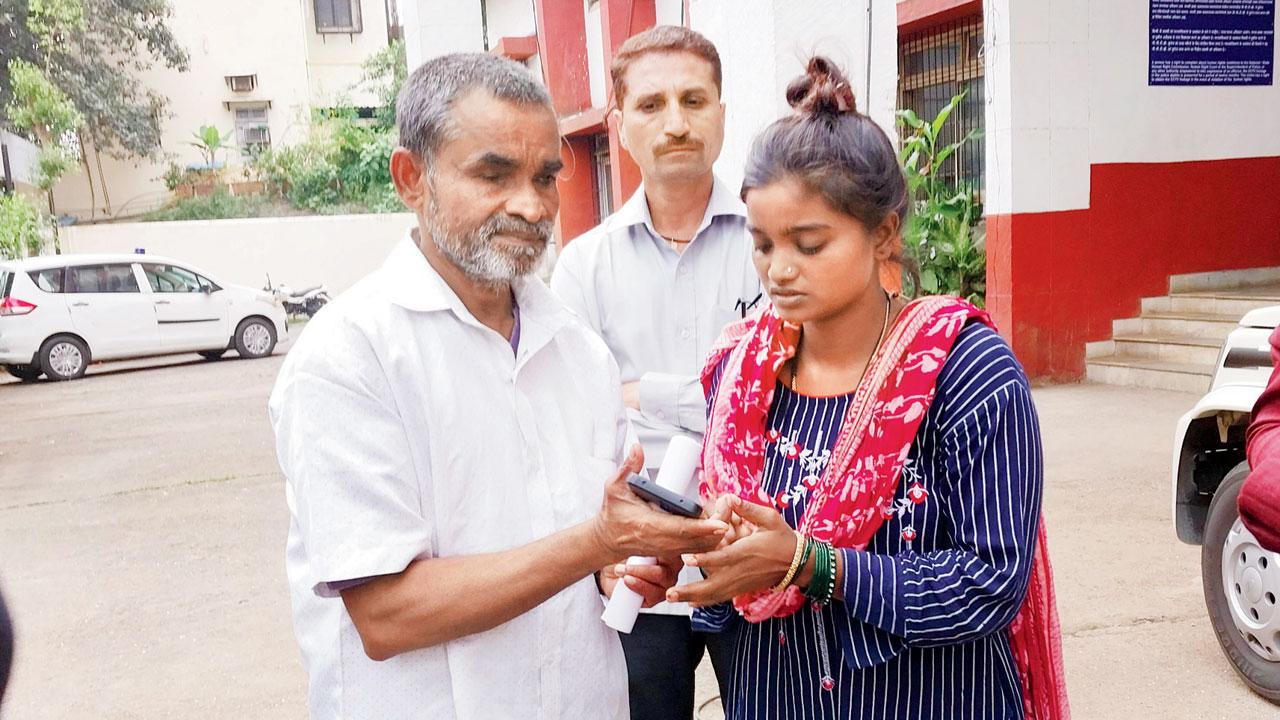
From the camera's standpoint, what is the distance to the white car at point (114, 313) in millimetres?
13242

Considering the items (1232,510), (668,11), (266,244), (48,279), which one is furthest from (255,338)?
(1232,510)

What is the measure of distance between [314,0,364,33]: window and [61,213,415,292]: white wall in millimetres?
10020

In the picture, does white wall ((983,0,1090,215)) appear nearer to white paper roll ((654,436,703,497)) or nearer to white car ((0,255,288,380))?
white paper roll ((654,436,703,497))

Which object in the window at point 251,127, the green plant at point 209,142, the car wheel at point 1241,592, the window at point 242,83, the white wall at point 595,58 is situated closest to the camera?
the car wheel at point 1241,592

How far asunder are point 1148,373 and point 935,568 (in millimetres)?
6782

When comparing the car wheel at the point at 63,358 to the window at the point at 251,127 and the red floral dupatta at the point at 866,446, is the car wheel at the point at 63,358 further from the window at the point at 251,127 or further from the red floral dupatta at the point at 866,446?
the window at the point at 251,127

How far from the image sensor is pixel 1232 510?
10.1 ft

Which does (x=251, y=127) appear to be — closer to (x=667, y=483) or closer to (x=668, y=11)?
(x=668, y=11)

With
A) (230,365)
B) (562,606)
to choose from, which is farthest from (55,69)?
(562,606)

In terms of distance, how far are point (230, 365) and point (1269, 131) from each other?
12484mm

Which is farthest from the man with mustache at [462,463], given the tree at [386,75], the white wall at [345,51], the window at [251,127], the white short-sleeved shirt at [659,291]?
the white wall at [345,51]

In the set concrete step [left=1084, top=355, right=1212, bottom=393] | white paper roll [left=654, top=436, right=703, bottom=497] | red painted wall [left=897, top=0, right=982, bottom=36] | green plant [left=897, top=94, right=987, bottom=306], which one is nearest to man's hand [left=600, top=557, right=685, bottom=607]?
white paper roll [left=654, top=436, right=703, bottom=497]

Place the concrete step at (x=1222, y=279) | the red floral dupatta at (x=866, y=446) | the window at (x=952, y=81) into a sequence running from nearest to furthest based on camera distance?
the red floral dupatta at (x=866, y=446), the concrete step at (x=1222, y=279), the window at (x=952, y=81)

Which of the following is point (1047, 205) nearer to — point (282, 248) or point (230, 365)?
point (230, 365)
